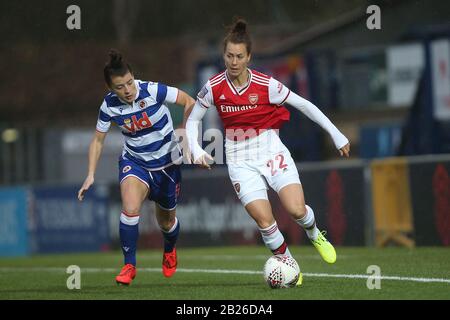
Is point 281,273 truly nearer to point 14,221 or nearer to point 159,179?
point 159,179

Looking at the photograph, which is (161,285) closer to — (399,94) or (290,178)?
(290,178)

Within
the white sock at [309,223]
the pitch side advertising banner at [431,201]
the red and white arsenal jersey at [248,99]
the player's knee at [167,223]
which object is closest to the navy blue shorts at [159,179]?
the player's knee at [167,223]

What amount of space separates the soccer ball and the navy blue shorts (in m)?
1.84

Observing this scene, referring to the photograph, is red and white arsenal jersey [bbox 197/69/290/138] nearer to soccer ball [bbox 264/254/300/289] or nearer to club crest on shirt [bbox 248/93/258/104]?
club crest on shirt [bbox 248/93/258/104]

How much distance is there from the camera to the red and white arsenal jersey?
32.4 ft

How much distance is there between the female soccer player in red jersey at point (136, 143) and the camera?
10.3m

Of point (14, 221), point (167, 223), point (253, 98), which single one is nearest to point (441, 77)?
point (167, 223)

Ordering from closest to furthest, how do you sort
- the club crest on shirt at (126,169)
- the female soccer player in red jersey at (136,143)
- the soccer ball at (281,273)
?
the soccer ball at (281,273) < the female soccer player in red jersey at (136,143) < the club crest on shirt at (126,169)

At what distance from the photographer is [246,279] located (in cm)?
1091

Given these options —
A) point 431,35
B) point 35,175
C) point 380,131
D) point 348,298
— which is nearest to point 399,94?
point 380,131

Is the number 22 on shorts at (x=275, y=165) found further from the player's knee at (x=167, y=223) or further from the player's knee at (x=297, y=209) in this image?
the player's knee at (x=167, y=223)

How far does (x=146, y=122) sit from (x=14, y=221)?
12859mm

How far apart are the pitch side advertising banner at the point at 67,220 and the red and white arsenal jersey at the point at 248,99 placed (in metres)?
12.3

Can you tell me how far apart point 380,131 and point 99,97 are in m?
19.7
